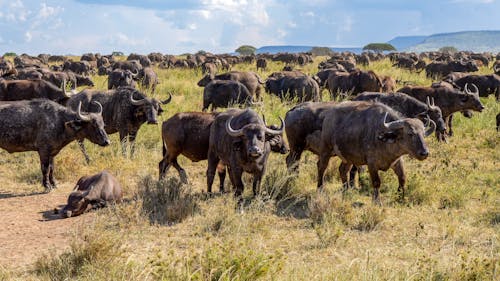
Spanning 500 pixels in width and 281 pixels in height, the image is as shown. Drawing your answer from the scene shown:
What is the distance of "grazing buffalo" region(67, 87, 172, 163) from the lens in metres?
11.4

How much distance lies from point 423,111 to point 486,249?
17.8 feet

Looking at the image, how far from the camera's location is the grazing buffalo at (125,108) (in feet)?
37.3

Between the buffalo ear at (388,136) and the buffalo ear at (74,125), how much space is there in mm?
4607

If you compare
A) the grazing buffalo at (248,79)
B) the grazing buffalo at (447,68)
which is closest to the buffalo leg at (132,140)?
the grazing buffalo at (248,79)

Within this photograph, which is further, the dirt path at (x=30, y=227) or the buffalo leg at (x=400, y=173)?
the buffalo leg at (x=400, y=173)

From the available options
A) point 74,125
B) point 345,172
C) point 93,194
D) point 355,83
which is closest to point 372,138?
point 345,172

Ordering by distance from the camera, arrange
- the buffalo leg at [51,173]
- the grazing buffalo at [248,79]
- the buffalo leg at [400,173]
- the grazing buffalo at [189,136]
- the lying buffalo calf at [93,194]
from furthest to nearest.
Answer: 1. the grazing buffalo at [248,79]
2. the grazing buffalo at [189,136]
3. the buffalo leg at [51,173]
4. the buffalo leg at [400,173]
5. the lying buffalo calf at [93,194]

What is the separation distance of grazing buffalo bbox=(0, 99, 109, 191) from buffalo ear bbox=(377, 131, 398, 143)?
4.25m

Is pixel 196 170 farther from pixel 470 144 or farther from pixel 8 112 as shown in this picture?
pixel 470 144

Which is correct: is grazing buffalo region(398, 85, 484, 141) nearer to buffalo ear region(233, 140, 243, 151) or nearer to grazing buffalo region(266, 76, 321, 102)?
grazing buffalo region(266, 76, 321, 102)

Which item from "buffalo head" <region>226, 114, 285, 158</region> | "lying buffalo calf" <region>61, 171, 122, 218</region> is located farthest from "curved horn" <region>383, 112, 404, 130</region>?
"lying buffalo calf" <region>61, 171, 122, 218</region>

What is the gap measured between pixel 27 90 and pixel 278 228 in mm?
9415

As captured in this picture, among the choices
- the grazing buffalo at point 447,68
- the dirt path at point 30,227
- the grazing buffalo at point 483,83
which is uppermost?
the grazing buffalo at point 447,68

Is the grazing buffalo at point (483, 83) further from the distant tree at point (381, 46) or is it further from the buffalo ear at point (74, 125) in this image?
the distant tree at point (381, 46)
